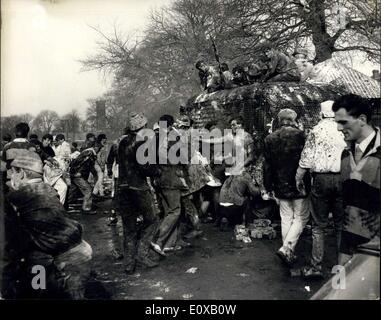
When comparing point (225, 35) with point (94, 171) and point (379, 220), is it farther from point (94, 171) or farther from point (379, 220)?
point (379, 220)

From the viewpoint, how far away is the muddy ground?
13.5 ft

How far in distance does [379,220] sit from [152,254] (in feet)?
10.8

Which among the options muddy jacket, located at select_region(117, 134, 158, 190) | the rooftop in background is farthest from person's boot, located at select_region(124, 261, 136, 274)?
the rooftop in background

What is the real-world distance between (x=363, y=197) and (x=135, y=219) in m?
2.93

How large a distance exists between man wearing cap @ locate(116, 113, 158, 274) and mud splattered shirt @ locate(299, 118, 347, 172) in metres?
1.98

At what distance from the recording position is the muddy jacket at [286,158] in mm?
4707

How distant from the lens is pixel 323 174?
430cm

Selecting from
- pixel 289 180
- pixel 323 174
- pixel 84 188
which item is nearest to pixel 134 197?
pixel 289 180

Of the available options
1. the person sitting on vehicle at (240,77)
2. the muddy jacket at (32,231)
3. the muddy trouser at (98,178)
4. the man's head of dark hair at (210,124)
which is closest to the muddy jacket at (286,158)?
the muddy jacket at (32,231)

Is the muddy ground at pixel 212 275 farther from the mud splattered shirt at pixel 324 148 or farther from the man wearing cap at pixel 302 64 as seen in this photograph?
the man wearing cap at pixel 302 64

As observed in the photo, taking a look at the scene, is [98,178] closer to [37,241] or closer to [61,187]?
[61,187]

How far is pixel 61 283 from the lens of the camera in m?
3.35

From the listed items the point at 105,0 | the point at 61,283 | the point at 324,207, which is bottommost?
the point at 61,283
